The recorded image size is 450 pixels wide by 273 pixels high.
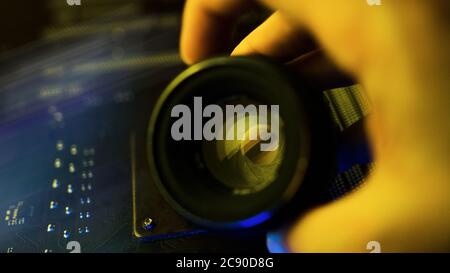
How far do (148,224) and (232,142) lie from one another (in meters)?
0.15

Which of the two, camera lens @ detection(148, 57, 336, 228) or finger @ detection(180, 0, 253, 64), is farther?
finger @ detection(180, 0, 253, 64)

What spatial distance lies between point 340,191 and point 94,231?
322 mm

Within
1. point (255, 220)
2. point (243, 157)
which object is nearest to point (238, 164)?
point (243, 157)

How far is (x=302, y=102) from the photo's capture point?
0.51m

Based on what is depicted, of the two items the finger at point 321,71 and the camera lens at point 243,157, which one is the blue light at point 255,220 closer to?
the camera lens at point 243,157

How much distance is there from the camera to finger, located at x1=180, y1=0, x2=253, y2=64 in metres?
0.73

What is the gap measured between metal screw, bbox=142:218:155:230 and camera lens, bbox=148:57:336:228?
0.11 m


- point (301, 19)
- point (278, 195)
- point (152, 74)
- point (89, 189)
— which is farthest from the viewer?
point (152, 74)

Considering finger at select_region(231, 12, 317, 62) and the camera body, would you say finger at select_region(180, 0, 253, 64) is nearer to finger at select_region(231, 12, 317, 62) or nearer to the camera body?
finger at select_region(231, 12, 317, 62)

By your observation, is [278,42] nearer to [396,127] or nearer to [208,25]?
[208,25]

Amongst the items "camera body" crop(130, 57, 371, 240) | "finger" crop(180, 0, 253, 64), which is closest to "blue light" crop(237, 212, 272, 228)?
"camera body" crop(130, 57, 371, 240)

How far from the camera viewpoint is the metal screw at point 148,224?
2.15 feet
